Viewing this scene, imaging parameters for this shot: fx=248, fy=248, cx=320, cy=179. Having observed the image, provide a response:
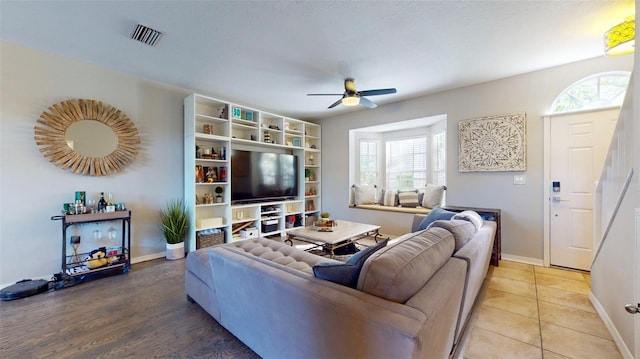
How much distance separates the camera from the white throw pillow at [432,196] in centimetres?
449

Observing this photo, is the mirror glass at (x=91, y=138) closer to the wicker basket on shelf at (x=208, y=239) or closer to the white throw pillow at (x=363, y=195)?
the wicker basket on shelf at (x=208, y=239)

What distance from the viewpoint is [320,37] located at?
2480 millimetres

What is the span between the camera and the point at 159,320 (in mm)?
2012

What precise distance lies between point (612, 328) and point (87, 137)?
534 cm

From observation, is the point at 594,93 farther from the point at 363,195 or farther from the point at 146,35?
the point at 146,35

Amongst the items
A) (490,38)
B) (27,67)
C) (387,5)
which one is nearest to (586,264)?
(490,38)

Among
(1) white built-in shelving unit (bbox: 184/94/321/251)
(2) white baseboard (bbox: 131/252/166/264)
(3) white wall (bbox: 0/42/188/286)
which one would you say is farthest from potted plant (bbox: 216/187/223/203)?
(2) white baseboard (bbox: 131/252/166/264)

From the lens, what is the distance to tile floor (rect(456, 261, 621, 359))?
1.64 metres

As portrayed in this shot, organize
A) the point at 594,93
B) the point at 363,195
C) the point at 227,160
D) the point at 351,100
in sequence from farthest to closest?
the point at 363,195, the point at 227,160, the point at 351,100, the point at 594,93

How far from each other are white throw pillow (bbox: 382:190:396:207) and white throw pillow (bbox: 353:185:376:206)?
1.02 feet

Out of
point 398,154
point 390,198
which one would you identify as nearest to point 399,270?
point 390,198

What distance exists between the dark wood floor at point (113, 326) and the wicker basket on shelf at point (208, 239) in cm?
111

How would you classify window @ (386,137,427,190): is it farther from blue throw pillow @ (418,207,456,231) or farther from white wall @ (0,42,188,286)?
white wall @ (0,42,188,286)

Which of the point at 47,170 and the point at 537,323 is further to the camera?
the point at 47,170
